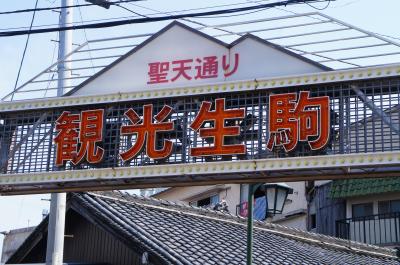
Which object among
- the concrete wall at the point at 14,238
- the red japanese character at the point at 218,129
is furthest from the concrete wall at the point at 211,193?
the red japanese character at the point at 218,129

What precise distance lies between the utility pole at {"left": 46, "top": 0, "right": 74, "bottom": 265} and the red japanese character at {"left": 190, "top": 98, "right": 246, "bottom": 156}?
2.65m

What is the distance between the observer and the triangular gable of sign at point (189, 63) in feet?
39.5

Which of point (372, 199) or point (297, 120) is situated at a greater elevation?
point (297, 120)

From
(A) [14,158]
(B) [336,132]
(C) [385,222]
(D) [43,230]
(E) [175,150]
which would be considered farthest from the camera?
(C) [385,222]

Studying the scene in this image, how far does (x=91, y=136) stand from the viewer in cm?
1255

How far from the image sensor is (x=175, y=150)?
12.2 meters

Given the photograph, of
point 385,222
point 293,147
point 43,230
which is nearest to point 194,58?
point 293,147

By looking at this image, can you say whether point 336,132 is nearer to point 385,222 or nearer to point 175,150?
point 175,150

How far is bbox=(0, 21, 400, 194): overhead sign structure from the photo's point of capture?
11.3 metres

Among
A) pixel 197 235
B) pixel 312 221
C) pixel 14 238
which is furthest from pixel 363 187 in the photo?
pixel 14 238

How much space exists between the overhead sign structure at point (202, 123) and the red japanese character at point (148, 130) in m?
0.02

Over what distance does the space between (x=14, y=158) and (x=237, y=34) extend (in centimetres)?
438

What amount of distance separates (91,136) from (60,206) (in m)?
1.40

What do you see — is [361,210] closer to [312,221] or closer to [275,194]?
[312,221]
